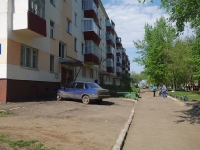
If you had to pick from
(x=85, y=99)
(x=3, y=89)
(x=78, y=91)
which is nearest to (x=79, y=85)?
(x=78, y=91)

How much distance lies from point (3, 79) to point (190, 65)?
3337 centimetres

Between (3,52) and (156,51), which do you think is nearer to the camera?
(3,52)

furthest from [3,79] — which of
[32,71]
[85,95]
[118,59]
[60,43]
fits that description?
[118,59]

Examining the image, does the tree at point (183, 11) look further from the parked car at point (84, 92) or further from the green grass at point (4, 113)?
the green grass at point (4, 113)

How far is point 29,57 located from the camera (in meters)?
14.9

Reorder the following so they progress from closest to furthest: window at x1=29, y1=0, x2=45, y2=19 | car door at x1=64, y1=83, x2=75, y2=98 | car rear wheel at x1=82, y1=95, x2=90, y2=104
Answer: window at x1=29, y1=0, x2=45, y2=19
car rear wheel at x1=82, y1=95, x2=90, y2=104
car door at x1=64, y1=83, x2=75, y2=98

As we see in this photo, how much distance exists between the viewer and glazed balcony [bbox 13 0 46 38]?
1284 centimetres

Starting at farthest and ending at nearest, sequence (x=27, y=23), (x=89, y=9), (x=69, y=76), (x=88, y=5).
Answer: (x=88, y=5) → (x=89, y=9) → (x=69, y=76) → (x=27, y=23)

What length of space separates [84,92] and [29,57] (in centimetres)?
438

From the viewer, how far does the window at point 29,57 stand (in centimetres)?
1415

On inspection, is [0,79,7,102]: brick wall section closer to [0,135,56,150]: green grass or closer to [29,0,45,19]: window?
[29,0,45,19]: window

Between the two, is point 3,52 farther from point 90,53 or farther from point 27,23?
point 90,53

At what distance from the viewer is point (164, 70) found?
1843 inches

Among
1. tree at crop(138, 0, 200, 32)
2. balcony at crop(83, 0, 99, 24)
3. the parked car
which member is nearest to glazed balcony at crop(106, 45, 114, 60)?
balcony at crop(83, 0, 99, 24)
